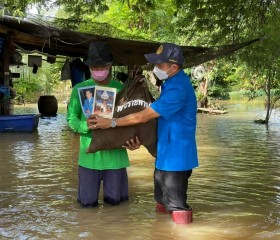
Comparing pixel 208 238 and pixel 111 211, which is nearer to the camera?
pixel 208 238

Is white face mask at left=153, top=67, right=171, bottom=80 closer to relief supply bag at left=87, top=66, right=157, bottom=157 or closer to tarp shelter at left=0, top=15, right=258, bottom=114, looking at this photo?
relief supply bag at left=87, top=66, right=157, bottom=157

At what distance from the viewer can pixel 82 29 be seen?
11336 mm

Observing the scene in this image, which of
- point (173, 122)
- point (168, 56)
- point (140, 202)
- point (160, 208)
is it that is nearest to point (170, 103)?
point (173, 122)

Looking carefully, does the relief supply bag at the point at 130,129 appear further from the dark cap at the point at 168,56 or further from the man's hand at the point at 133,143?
the dark cap at the point at 168,56

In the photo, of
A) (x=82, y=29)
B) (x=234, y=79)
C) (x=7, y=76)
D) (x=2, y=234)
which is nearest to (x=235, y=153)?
(x=82, y=29)

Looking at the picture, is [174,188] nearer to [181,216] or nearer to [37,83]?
[181,216]

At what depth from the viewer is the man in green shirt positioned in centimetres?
425

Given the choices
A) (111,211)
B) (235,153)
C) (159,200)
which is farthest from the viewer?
(235,153)

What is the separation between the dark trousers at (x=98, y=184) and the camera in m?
4.41

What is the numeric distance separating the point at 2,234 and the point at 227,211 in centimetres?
225

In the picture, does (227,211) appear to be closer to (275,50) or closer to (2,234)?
(2,234)

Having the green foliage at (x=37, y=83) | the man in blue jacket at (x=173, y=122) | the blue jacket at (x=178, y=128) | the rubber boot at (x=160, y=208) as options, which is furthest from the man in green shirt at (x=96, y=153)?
the green foliage at (x=37, y=83)

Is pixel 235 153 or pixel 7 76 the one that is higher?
pixel 7 76

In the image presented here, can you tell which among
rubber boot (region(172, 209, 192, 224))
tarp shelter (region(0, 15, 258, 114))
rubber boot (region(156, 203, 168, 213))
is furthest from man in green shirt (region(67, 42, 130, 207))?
tarp shelter (region(0, 15, 258, 114))
